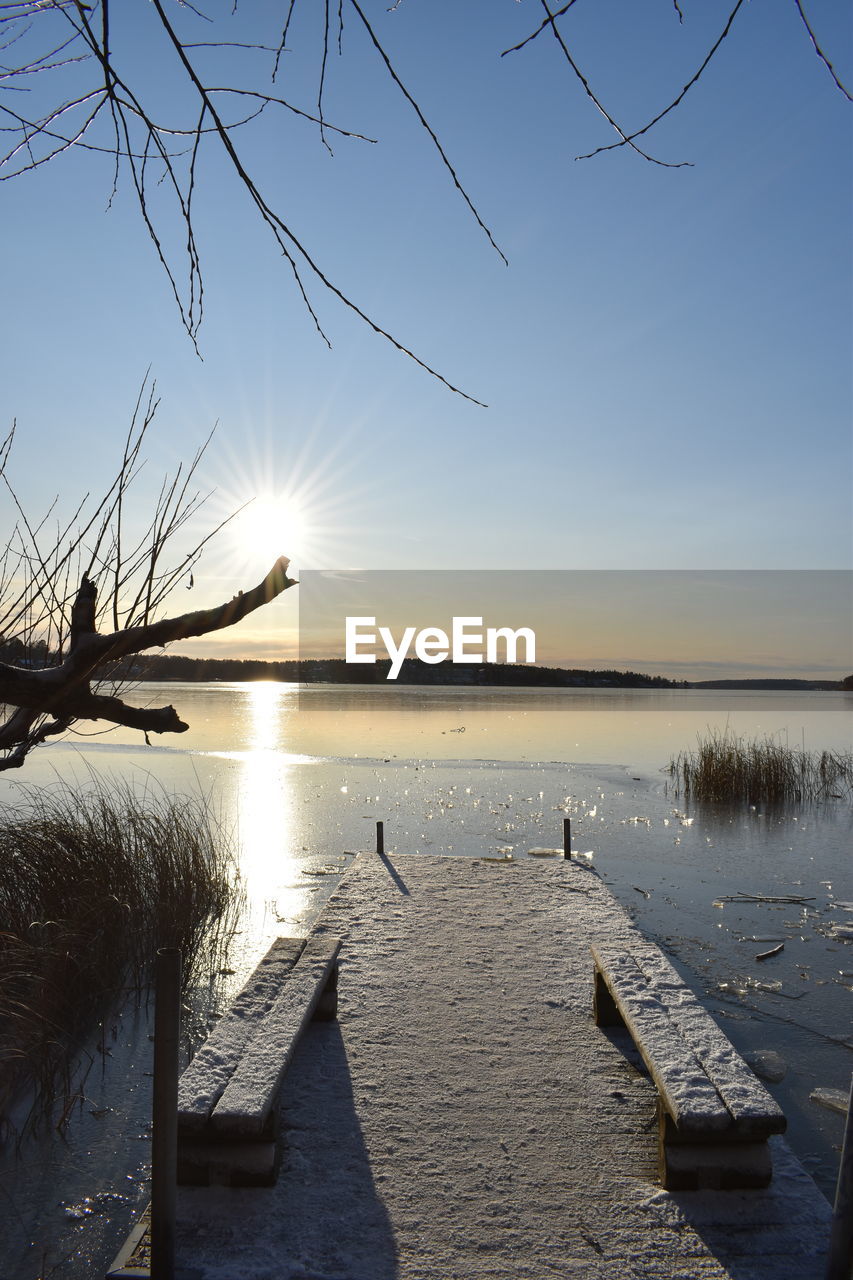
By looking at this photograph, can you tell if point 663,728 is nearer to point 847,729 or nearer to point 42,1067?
point 847,729

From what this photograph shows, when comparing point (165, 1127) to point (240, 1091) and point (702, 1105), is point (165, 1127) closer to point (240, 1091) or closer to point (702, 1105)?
point (240, 1091)

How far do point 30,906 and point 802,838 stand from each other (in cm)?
1049

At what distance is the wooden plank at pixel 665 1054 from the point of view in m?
2.97

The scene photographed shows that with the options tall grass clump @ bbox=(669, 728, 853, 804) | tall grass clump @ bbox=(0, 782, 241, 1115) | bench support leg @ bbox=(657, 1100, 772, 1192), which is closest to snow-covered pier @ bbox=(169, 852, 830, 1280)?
bench support leg @ bbox=(657, 1100, 772, 1192)

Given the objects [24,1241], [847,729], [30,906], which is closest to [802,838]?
[30,906]

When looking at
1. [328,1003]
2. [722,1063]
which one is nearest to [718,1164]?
[722,1063]

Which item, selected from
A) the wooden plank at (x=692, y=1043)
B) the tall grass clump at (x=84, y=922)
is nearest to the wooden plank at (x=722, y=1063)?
the wooden plank at (x=692, y=1043)

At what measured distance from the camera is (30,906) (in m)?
6.27

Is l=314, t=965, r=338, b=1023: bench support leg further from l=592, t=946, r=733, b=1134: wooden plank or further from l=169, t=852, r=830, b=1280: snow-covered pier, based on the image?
l=592, t=946, r=733, b=1134: wooden plank

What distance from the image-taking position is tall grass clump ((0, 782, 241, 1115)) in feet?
15.9

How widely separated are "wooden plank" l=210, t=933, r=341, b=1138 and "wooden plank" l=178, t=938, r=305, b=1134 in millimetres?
46

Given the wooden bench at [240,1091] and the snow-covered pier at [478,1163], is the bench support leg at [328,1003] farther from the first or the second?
the wooden bench at [240,1091]

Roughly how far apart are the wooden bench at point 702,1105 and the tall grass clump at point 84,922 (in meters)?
3.00

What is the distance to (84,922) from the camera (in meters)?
6.06
